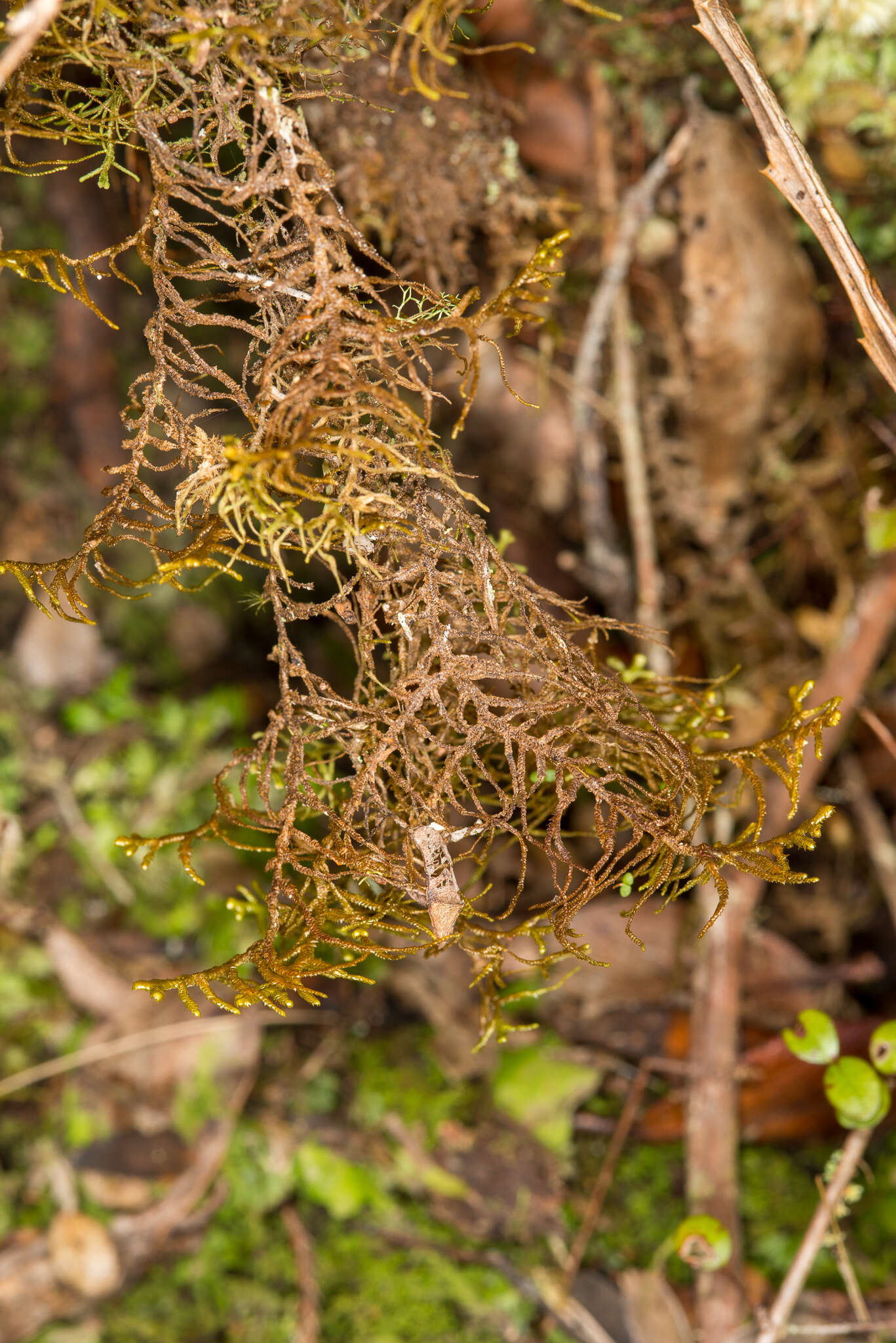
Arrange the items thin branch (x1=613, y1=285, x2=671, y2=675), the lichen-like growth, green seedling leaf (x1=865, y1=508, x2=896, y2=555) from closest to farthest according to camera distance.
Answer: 1. the lichen-like growth
2. green seedling leaf (x1=865, y1=508, x2=896, y2=555)
3. thin branch (x1=613, y1=285, x2=671, y2=675)

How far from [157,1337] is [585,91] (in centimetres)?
340

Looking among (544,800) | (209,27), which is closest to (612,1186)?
(544,800)

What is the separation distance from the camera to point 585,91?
6.65 feet

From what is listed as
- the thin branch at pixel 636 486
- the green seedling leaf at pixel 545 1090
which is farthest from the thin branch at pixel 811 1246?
the thin branch at pixel 636 486

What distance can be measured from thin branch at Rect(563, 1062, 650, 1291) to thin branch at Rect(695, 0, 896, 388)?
1.83 metres

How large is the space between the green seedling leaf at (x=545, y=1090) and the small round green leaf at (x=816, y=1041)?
2.28 ft

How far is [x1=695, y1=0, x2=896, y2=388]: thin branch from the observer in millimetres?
1241

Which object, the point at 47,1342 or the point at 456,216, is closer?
the point at 456,216

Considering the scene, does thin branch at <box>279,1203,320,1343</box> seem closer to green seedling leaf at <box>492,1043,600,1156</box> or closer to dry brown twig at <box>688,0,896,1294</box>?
green seedling leaf at <box>492,1043,600,1156</box>

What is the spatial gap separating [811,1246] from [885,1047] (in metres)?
0.49

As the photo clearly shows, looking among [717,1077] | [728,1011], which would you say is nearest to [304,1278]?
[717,1077]

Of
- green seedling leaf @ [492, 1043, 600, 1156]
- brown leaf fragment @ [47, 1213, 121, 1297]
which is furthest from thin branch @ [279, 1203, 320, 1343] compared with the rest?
green seedling leaf @ [492, 1043, 600, 1156]

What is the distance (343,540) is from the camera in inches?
45.7

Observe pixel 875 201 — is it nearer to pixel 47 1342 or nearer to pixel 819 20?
pixel 819 20
